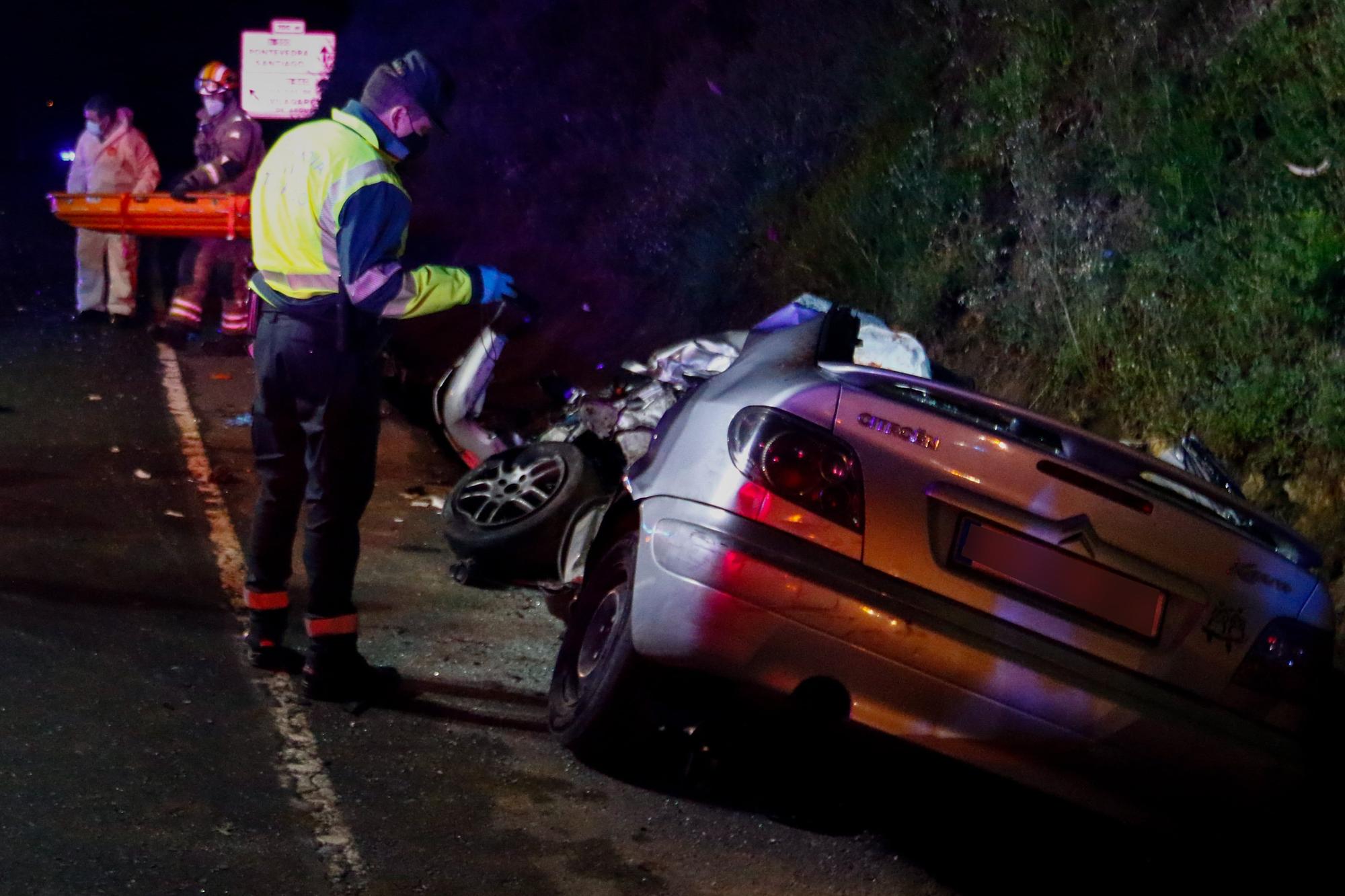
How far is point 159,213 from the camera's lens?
38.0ft

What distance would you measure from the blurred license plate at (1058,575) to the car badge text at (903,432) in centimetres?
21

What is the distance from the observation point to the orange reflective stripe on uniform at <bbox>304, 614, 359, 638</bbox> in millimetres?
4641

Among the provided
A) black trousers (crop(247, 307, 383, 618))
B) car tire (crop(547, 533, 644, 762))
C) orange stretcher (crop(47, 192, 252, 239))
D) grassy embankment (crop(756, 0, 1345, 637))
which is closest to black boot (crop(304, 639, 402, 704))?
black trousers (crop(247, 307, 383, 618))

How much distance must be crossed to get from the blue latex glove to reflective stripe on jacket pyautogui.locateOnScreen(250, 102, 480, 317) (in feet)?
0.08

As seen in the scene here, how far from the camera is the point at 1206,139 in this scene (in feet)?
25.6

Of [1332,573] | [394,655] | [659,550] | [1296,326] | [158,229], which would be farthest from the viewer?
[158,229]

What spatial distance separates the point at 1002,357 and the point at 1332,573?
2631 mm

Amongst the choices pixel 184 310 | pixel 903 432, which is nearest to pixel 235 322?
pixel 184 310

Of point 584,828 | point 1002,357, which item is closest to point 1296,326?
point 1002,357

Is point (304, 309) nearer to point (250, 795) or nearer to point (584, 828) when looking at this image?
point (250, 795)

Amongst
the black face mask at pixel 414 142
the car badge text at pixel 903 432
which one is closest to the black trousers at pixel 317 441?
the black face mask at pixel 414 142

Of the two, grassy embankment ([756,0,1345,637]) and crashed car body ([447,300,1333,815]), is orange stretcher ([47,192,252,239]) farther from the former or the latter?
crashed car body ([447,300,1333,815])

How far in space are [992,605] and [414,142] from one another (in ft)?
7.72

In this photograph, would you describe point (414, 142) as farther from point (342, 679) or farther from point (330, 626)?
point (342, 679)
